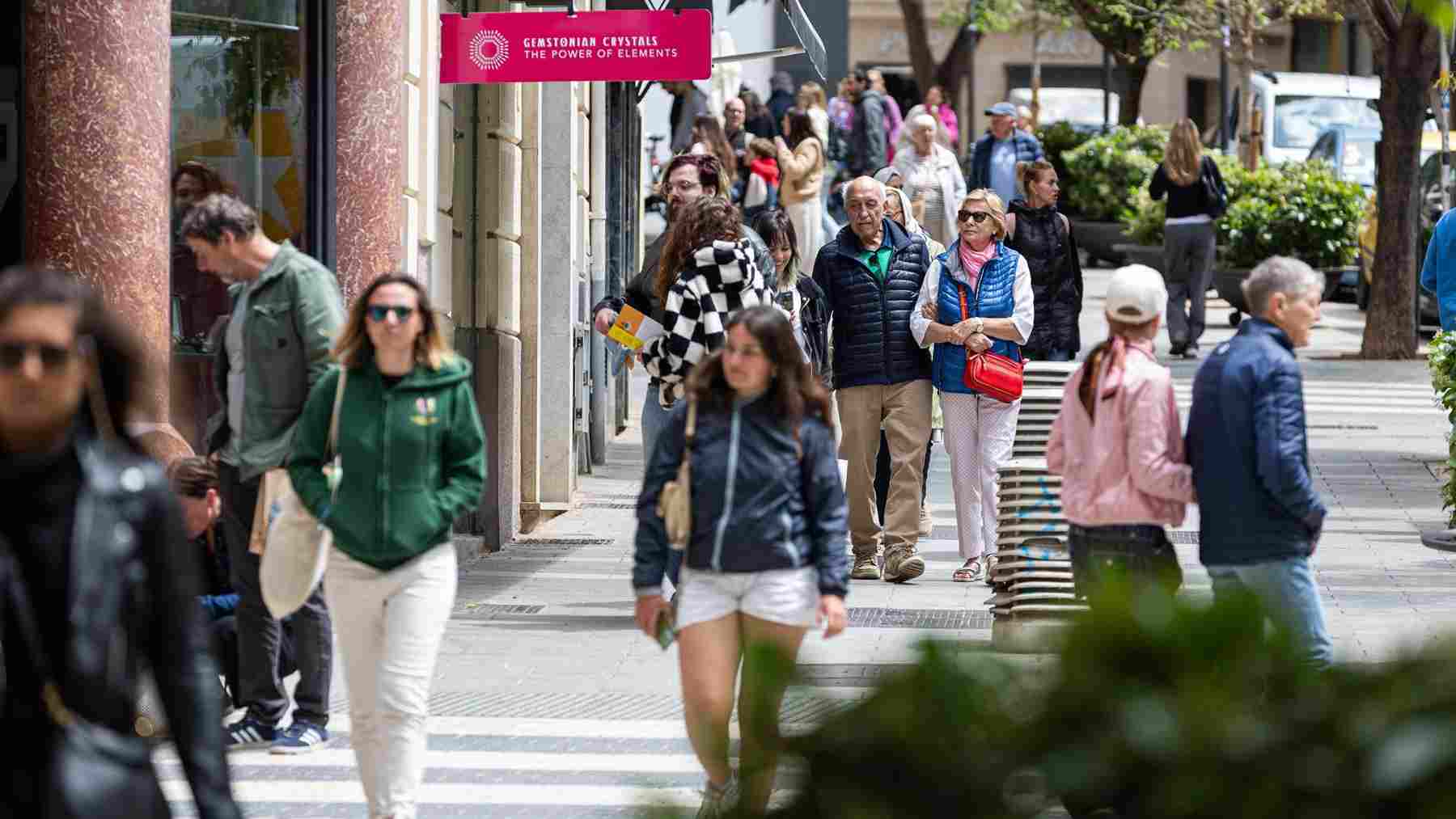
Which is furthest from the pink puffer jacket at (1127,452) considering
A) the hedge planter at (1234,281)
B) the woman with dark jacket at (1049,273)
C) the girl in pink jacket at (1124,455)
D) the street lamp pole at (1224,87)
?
the street lamp pole at (1224,87)

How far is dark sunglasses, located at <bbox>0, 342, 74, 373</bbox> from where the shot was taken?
372 cm

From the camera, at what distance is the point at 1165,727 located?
2.45 m

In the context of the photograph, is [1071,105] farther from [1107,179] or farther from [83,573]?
[83,573]

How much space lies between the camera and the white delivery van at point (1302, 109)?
3250 centimetres

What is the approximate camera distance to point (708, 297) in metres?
9.49

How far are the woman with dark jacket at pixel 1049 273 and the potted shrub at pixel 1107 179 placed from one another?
17.5 metres

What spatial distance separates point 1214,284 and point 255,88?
638 inches

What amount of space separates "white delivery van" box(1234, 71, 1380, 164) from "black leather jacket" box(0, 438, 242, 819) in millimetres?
29604

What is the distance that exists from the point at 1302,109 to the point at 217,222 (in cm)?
2710

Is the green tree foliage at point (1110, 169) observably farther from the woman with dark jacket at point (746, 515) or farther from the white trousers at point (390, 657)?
the white trousers at point (390, 657)

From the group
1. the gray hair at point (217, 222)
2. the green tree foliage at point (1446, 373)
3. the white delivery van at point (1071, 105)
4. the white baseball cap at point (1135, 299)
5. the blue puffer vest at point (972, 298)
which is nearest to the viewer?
the white baseball cap at point (1135, 299)

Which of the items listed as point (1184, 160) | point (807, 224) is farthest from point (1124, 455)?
point (1184, 160)

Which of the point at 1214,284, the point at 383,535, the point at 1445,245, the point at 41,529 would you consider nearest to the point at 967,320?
the point at 1445,245

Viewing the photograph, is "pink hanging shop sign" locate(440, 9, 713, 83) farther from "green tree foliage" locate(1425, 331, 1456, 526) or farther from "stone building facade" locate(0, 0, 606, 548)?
"green tree foliage" locate(1425, 331, 1456, 526)
